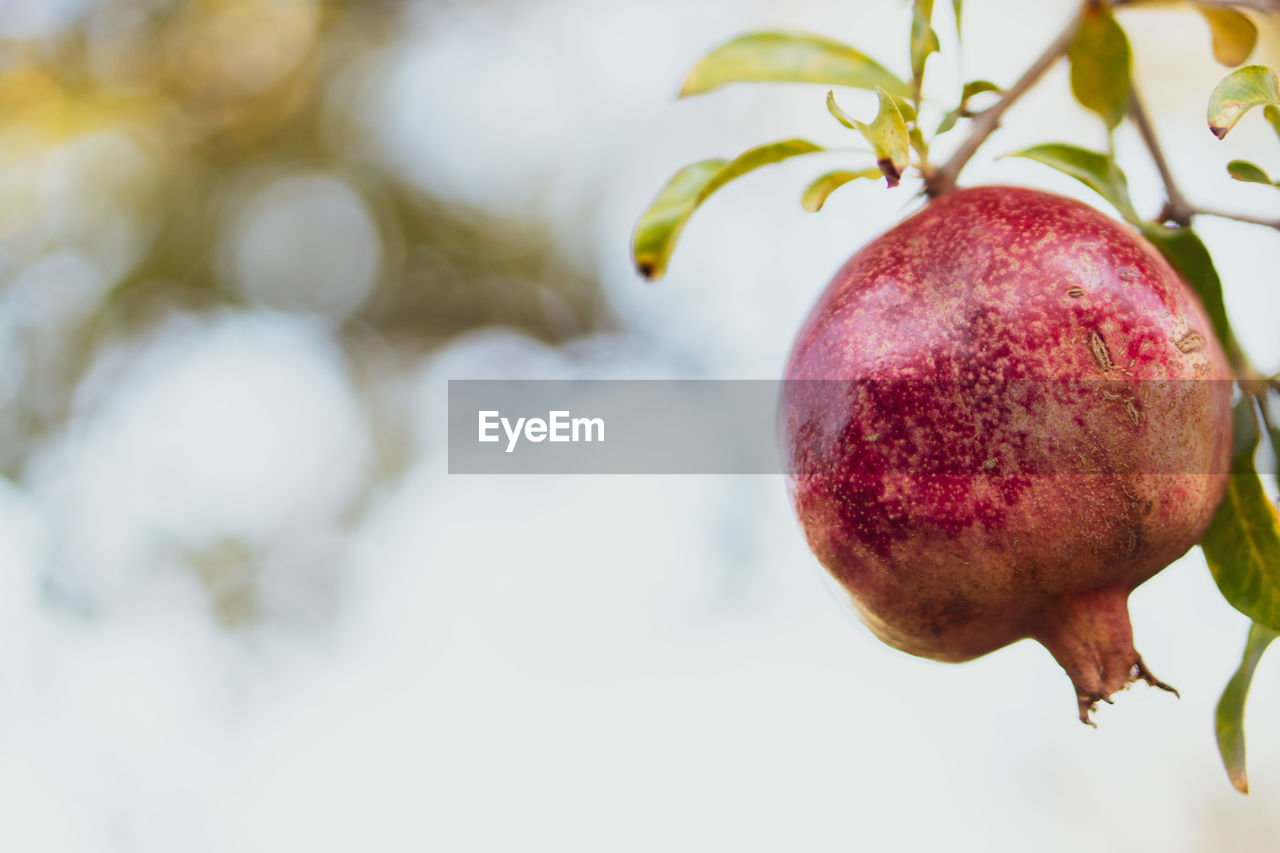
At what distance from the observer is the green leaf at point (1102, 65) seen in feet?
2.53

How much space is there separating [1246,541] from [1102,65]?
365 mm

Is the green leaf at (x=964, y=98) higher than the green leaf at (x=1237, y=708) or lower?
higher

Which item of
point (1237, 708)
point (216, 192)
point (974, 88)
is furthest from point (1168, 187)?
point (216, 192)

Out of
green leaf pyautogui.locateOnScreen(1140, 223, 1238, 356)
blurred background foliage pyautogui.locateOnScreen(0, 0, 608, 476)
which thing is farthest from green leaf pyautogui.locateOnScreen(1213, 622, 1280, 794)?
blurred background foliage pyautogui.locateOnScreen(0, 0, 608, 476)

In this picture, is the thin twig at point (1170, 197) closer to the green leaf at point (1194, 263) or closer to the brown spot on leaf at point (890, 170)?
the green leaf at point (1194, 263)

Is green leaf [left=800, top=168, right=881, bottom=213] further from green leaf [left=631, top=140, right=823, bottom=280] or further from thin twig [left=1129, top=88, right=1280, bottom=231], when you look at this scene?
thin twig [left=1129, top=88, right=1280, bottom=231]

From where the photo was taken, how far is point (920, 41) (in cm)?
76

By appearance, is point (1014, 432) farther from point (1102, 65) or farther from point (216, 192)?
point (216, 192)

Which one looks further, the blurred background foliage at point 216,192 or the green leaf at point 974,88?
the blurred background foliage at point 216,192

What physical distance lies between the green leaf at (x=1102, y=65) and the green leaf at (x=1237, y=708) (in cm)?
40

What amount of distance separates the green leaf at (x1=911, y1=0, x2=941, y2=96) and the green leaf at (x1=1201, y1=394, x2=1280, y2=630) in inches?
13.2

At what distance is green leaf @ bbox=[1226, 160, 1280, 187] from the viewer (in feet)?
2.29

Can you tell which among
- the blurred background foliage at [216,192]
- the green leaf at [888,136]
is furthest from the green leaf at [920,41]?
the blurred background foliage at [216,192]

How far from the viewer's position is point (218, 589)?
3941 mm
